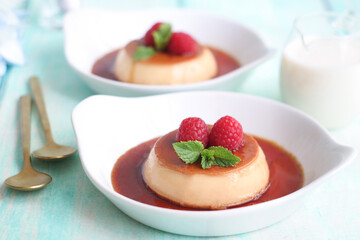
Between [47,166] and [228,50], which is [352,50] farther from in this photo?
[47,166]

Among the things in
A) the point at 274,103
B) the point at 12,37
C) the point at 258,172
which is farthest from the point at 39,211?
the point at 12,37

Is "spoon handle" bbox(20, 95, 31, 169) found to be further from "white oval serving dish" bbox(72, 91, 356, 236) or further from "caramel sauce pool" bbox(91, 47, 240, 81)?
"caramel sauce pool" bbox(91, 47, 240, 81)

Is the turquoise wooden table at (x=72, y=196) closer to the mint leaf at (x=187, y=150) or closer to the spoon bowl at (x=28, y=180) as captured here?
the spoon bowl at (x=28, y=180)

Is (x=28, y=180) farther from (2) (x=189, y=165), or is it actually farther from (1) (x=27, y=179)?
(2) (x=189, y=165)

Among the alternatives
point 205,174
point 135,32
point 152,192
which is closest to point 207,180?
point 205,174

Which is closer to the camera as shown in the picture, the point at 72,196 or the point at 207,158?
the point at 207,158

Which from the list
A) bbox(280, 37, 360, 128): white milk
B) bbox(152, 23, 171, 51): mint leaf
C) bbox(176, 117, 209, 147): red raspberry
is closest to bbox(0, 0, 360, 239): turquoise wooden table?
bbox(280, 37, 360, 128): white milk

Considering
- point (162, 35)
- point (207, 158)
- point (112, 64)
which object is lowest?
point (112, 64)

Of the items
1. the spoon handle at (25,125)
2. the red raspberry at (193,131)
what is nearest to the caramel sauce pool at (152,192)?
the red raspberry at (193,131)
